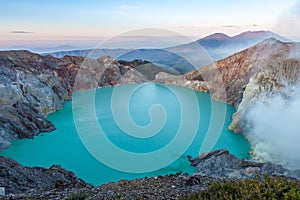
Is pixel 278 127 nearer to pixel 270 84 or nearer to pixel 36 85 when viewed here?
pixel 270 84

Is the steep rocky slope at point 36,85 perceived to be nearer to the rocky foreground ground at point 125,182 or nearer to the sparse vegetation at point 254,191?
Result: the rocky foreground ground at point 125,182

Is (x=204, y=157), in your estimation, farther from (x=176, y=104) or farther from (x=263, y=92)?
(x=176, y=104)

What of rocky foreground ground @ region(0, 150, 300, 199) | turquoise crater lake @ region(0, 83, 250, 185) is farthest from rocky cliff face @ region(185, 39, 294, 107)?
rocky foreground ground @ region(0, 150, 300, 199)

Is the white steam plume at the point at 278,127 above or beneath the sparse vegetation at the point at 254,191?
beneath

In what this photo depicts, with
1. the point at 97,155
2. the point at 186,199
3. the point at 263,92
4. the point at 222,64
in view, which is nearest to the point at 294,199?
the point at 186,199

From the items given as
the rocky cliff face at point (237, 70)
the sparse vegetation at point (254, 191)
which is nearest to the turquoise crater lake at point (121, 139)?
the rocky cliff face at point (237, 70)

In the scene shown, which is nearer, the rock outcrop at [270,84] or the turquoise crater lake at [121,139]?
the turquoise crater lake at [121,139]

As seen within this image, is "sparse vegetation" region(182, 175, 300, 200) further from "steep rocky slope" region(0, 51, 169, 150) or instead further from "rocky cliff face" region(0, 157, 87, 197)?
"steep rocky slope" region(0, 51, 169, 150)
